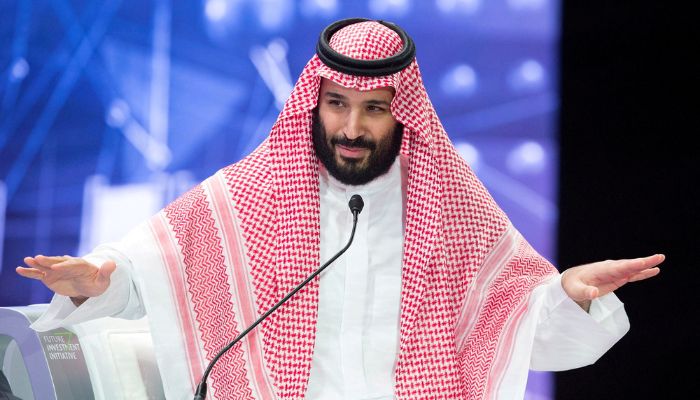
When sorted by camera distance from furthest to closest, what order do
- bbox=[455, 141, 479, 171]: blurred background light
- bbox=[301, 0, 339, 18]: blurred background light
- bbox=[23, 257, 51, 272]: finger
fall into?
bbox=[301, 0, 339, 18]: blurred background light → bbox=[455, 141, 479, 171]: blurred background light → bbox=[23, 257, 51, 272]: finger

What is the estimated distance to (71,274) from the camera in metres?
2.06

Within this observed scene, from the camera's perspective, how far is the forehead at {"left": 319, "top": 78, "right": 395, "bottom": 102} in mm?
2475

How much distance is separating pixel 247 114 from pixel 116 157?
739mm

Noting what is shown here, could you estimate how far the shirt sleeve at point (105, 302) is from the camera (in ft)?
7.18

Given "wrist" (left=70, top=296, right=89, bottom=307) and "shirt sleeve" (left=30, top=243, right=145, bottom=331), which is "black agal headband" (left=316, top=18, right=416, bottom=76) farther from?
"wrist" (left=70, top=296, right=89, bottom=307)

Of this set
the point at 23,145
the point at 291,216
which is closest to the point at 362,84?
the point at 291,216

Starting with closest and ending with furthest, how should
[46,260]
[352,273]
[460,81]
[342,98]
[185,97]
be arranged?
[46,260]
[352,273]
[342,98]
[460,81]
[185,97]

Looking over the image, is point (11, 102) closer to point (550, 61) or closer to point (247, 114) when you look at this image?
point (247, 114)

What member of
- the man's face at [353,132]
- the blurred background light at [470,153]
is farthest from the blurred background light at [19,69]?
the man's face at [353,132]

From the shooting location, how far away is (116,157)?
4.44m

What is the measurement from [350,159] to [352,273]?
327 millimetres

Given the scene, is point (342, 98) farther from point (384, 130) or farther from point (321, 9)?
point (321, 9)

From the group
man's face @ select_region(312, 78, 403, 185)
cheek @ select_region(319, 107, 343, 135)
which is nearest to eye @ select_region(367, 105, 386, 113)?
man's face @ select_region(312, 78, 403, 185)

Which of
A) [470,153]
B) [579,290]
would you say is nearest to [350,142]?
[579,290]
